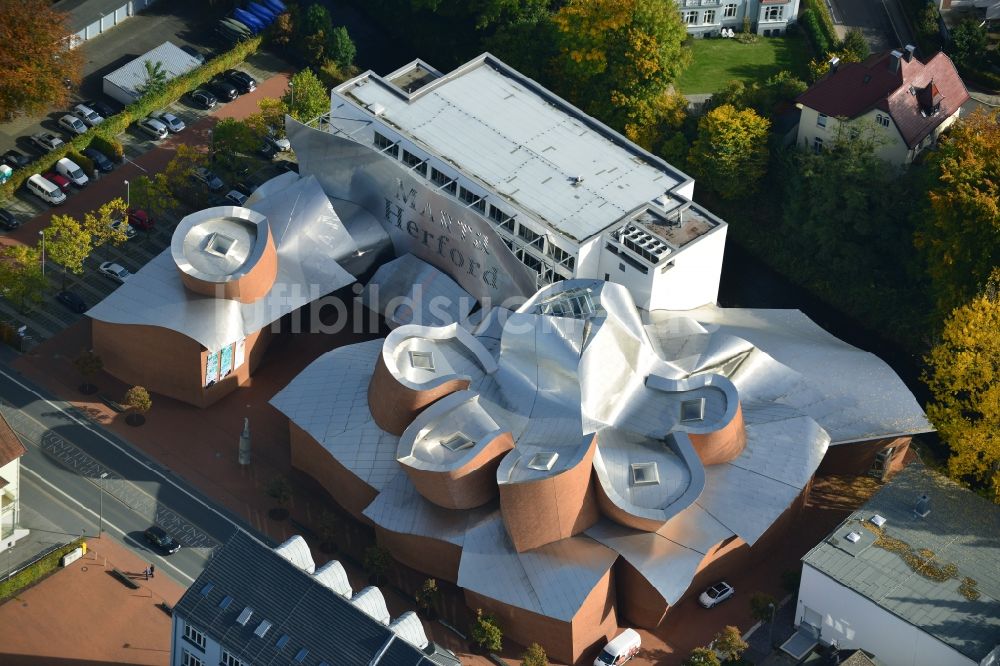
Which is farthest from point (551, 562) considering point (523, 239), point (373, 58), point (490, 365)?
point (373, 58)

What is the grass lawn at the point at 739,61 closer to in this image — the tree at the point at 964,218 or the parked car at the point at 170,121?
the tree at the point at 964,218

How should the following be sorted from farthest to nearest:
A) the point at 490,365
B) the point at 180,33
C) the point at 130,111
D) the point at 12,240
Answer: the point at 180,33 → the point at 130,111 → the point at 12,240 → the point at 490,365

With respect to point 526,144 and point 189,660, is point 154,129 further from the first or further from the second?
point 189,660

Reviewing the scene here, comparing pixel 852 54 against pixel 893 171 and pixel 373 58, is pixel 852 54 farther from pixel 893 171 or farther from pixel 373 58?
pixel 373 58

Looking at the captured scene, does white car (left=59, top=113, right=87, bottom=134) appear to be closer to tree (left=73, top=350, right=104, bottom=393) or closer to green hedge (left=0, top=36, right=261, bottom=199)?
green hedge (left=0, top=36, right=261, bottom=199)

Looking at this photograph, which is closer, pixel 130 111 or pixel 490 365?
pixel 490 365

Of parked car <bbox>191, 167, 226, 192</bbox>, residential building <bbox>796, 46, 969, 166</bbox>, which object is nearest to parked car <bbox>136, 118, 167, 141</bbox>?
parked car <bbox>191, 167, 226, 192</bbox>
